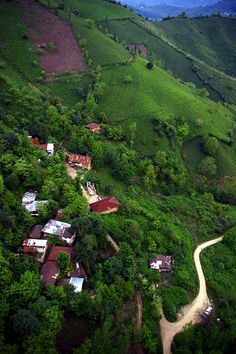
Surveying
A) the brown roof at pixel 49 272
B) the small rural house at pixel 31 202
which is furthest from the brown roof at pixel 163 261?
the small rural house at pixel 31 202

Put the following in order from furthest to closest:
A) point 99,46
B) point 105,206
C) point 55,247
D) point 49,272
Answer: point 99,46 → point 105,206 → point 55,247 → point 49,272

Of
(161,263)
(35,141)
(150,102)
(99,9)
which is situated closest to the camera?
(161,263)

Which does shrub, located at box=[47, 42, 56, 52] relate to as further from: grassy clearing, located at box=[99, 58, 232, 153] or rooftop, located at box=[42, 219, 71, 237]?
rooftop, located at box=[42, 219, 71, 237]

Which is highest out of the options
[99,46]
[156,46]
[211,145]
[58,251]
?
[99,46]

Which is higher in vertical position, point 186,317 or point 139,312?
point 139,312

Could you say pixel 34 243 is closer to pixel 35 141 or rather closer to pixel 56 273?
pixel 56 273

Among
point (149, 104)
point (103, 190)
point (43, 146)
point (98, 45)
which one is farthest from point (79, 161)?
point (98, 45)

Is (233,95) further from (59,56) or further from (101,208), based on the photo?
(101,208)
